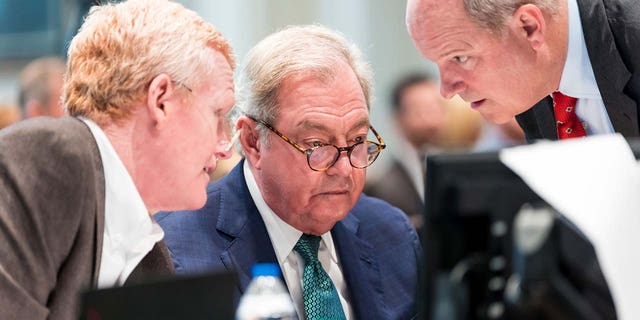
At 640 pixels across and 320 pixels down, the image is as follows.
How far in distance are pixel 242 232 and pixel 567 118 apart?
917 millimetres

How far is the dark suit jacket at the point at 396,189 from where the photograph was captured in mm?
4895

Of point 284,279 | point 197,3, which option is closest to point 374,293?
point 284,279

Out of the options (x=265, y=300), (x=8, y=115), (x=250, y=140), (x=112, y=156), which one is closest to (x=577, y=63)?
(x=250, y=140)

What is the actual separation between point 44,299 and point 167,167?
1.27 feet

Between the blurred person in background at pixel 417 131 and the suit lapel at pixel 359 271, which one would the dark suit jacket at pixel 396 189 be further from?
the suit lapel at pixel 359 271

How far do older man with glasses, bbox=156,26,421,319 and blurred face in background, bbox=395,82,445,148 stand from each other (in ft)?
10.1

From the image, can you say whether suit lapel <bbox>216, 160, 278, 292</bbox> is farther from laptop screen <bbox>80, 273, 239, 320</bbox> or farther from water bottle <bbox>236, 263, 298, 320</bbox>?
laptop screen <bbox>80, 273, 239, 320</bbox>

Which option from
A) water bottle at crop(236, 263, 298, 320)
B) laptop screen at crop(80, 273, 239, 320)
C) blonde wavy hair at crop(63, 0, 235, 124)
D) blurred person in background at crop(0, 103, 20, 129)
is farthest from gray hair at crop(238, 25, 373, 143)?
blurred person in background at crop(0, 103, 20, 129)

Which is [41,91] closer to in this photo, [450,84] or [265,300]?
[450,84]

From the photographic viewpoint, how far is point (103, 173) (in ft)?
5.63

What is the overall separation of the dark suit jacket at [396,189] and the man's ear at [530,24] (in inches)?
95.5

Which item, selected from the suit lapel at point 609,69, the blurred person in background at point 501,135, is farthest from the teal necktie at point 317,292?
the blurred person in background at point 501,135

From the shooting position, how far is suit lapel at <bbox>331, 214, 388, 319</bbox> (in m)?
2.41

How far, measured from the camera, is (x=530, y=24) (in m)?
2.42
